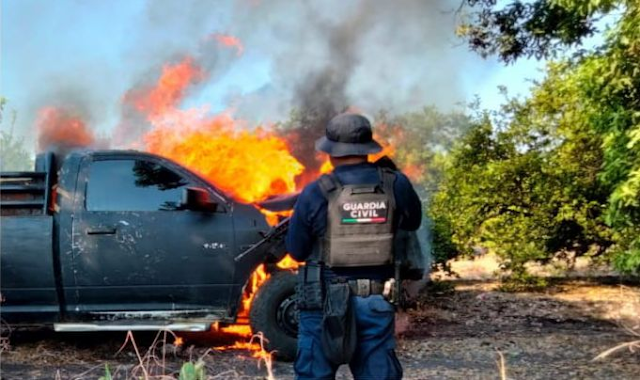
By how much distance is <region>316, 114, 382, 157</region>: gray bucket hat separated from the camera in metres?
3.52

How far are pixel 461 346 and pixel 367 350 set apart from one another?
3.40 metres

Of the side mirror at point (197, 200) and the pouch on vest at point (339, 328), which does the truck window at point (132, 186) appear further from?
the pouch on vest at point (339, 328)

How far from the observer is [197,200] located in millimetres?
6086

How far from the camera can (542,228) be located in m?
10.1

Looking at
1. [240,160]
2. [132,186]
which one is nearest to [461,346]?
[240,160]

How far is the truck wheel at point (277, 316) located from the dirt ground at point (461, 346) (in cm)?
18

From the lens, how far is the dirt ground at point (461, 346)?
5.52m

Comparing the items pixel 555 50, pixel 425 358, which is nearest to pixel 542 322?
pixel 425 358

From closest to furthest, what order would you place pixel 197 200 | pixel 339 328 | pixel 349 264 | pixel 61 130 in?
pixel 339 328
pixel 349 264
pixel 197 200
pixel 61 130

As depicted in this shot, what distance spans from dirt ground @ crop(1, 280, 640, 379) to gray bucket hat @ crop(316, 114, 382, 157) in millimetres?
1657

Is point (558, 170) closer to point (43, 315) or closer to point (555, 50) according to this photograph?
point (555, 50)

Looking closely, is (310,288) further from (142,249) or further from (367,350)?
(142,249)

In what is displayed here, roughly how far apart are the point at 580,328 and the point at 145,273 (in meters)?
4.61

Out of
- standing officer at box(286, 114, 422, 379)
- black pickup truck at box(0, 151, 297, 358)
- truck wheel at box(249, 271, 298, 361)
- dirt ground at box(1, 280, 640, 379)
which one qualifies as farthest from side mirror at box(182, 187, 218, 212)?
standing officer at box(286, 114, 422, 379)
